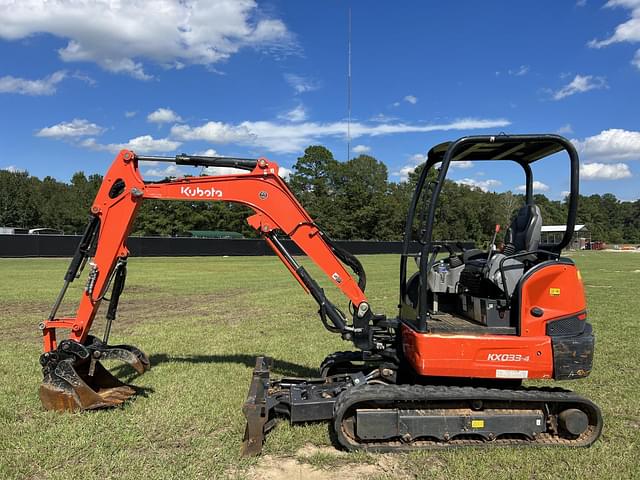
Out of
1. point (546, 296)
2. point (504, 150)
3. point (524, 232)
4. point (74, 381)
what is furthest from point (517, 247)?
point (74, 381)

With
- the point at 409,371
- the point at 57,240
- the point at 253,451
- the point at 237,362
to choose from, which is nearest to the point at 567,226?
the point at 409,371

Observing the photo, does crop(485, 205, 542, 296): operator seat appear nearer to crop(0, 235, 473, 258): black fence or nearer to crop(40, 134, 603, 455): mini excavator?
crop(40, 134, 603, 455): mini excavator

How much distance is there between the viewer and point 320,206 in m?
75.7

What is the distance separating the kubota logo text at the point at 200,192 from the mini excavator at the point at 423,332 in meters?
0.01

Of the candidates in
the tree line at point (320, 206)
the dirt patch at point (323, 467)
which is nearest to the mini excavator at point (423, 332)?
the dirt patch at point (323, 467)

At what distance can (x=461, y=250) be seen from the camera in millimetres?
6285

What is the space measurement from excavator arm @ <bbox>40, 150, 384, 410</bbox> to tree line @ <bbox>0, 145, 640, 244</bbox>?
56.5 metres

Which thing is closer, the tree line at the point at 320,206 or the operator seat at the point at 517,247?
the operator seat at the point at 517,247

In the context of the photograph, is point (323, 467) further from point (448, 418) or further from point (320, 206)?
point (320, 206)

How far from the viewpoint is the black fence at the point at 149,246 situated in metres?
33.8

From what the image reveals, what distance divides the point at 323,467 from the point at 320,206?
234 feet

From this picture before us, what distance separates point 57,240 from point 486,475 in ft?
120

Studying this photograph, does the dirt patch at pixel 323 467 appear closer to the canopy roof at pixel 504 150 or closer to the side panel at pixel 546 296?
the side panel at pixel 546 296

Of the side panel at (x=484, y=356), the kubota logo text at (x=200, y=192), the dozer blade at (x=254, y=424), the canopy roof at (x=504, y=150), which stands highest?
the canopy roof at (x=504, y=150)
